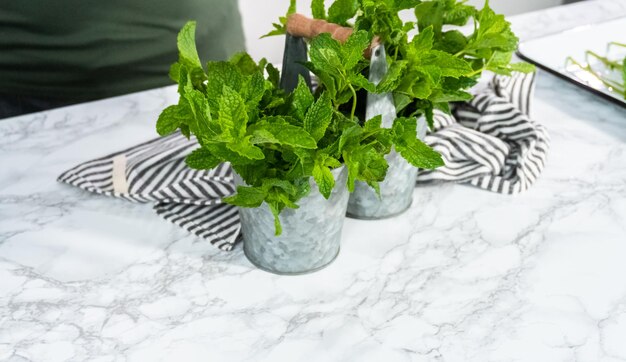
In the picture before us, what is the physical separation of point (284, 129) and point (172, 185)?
0.92 feet

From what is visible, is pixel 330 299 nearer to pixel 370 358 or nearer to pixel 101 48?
pixel 370 358

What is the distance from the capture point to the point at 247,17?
2012 millimetres

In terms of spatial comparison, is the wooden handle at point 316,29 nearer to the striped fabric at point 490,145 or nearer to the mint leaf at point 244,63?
the mint leaf at point 244,63

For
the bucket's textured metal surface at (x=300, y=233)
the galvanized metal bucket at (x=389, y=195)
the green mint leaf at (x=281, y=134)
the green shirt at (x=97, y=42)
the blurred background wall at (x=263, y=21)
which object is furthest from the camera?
the blurred background wall at (x=263, y=21)

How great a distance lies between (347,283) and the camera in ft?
2.18

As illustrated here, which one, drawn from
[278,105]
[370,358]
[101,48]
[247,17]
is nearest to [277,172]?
[278,105]

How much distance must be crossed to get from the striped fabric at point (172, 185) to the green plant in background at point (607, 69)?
1.91 ft

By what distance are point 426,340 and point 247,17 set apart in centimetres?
157

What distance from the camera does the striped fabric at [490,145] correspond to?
807 mm

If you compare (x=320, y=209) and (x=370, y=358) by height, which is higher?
(x=320, y=209)

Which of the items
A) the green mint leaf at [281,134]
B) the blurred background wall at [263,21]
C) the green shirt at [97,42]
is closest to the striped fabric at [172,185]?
the green mint leaf at [281,134]

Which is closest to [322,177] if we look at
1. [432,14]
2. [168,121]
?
[168,121]

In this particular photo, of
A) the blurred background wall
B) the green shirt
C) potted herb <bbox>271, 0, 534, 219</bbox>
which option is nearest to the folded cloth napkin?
potted herb <bbox>271, 0, 534, 219</bbox>

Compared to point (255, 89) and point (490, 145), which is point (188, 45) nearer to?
point (255, 89)
